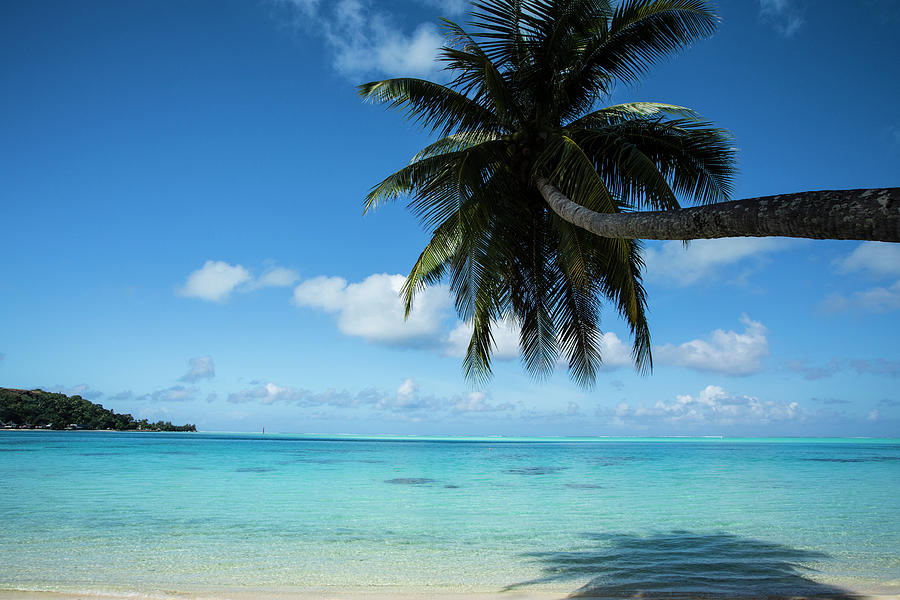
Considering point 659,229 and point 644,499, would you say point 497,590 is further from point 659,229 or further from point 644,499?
point 644,499

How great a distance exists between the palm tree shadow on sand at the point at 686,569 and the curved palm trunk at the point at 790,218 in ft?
11.9

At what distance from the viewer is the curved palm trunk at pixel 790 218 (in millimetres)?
2225

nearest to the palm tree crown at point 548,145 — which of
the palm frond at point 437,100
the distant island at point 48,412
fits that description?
the palm frond at point 437,100

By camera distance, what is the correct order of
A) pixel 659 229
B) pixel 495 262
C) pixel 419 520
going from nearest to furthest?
pixel 659 229 < pixel 495 262 < pixel 419 520

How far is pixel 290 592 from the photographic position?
5383 mm

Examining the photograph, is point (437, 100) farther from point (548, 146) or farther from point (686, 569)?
point (686, 569)

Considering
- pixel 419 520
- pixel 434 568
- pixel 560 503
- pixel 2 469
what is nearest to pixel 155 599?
pixel 434 568

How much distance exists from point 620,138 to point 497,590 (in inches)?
209

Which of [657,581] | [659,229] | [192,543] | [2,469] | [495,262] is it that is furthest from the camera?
[2,469]

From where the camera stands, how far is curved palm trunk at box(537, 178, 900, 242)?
222 centimetres

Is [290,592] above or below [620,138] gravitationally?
below

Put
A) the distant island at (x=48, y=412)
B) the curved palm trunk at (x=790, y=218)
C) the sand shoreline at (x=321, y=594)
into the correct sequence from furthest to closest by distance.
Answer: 1. the distant island at (x=48, y=412)
2. the sand shoreline at (x=321, y=594)
3. the curved palm trunk at (x=790, y=218)

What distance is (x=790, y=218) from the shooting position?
2.64m

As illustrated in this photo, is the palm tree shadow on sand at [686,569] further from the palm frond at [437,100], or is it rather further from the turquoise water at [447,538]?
the palm frond at [437,100]
